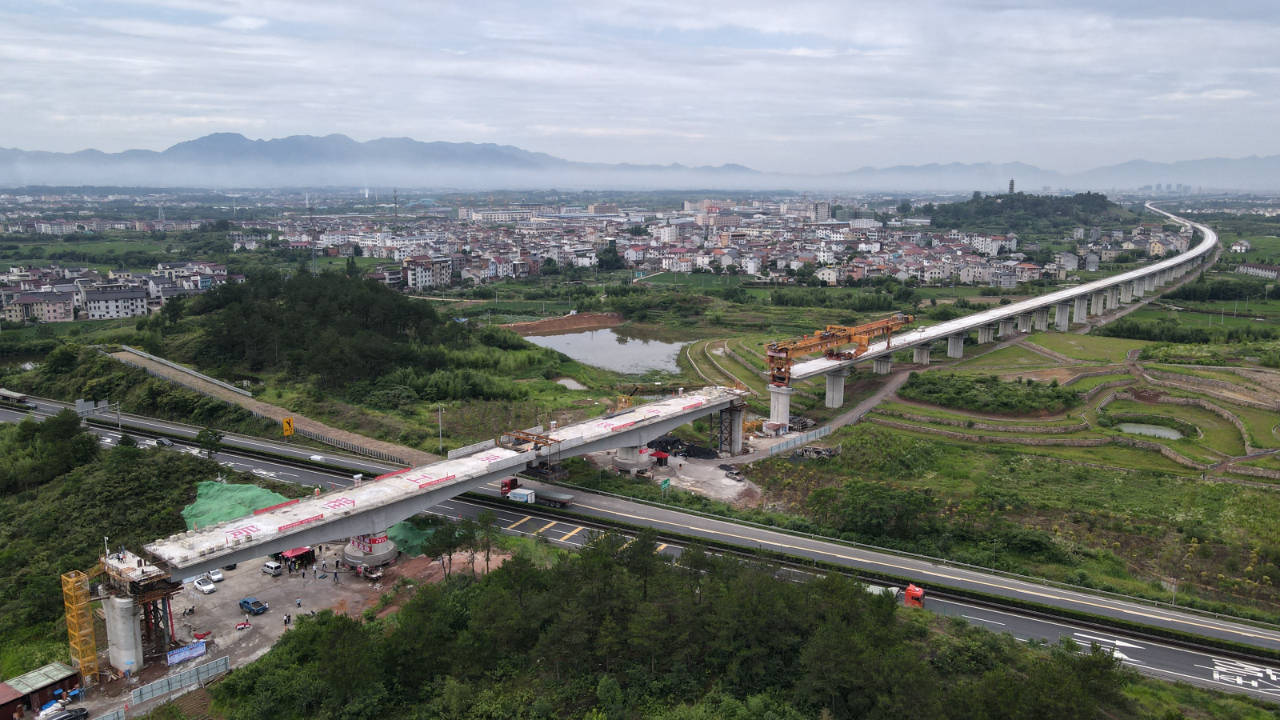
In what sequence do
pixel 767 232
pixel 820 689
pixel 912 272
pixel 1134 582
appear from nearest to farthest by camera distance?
pixel 820 689 < pixel 1134 582 < pixel 912 272 < pixel 767 232

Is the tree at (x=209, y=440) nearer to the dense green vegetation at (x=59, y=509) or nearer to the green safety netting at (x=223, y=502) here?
the dense green vegetation at (x=59, y=509)

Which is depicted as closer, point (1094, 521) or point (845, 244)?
point (1094, 521)

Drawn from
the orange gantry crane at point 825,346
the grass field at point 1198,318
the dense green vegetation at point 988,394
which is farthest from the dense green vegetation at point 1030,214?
the dense green vegetation at point 988,394

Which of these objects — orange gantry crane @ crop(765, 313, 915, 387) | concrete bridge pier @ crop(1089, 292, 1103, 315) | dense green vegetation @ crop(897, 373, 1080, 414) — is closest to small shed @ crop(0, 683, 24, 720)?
orange gantry crane @ crop(765, 313, 915, 387)

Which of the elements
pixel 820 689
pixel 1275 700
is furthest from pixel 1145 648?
pixel 820 689

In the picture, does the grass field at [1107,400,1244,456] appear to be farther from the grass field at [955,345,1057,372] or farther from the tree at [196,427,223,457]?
the tree at [196,427,223,457]

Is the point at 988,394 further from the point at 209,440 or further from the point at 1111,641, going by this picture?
the point at 209,440

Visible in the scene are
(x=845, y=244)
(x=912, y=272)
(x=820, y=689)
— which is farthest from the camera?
(x=845, y=244)

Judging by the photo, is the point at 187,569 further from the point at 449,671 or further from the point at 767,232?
the point at 767,232
